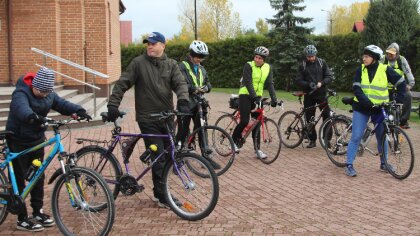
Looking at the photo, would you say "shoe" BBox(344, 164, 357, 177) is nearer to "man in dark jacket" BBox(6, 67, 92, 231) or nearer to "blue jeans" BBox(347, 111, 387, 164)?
"blue jeans" BBox(347, 111, 387, 164)

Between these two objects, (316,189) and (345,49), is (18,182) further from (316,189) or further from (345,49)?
(345,49)

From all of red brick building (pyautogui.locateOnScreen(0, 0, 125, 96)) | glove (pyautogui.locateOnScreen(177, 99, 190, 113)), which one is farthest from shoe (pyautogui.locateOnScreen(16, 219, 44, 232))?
red brick building (pyautogui.locateOnScreen(0, 0, 125, 96))

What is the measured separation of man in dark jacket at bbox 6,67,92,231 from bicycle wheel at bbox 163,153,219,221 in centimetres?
108

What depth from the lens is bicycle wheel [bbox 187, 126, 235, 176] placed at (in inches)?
305

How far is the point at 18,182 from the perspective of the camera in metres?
5.47

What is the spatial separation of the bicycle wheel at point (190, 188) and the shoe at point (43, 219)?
1.20 metres

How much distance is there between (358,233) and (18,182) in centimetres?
A: 336

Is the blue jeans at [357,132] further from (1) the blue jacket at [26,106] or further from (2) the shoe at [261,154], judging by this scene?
(1) the blue jacket at [26,106]

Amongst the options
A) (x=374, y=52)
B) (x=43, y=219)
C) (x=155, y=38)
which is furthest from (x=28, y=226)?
(x=374, y=52)

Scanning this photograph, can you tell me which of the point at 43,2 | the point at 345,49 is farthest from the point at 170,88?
the point at 345,49

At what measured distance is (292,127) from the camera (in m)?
10.2

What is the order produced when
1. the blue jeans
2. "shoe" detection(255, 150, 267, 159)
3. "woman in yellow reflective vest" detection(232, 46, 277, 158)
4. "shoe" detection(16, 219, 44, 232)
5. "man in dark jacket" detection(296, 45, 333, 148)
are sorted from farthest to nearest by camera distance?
"man in dark jacket" detection(296, 45, 333, 148)
"shoe" detection(255, 150, 267, 159)
"woman in yellow reflective vest" detection(232, 46, 277, 158)
the blue jeans
"shoe" detection(16, 219, 44, 232)

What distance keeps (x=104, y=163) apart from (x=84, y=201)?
1.13m

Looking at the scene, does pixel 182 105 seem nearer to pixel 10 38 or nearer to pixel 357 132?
pixel 357 132
